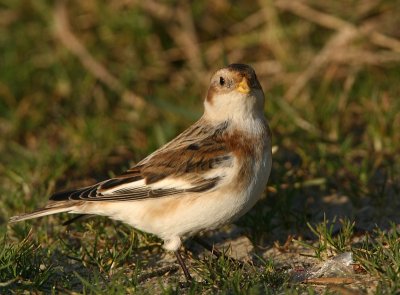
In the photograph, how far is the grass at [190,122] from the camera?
4297mm

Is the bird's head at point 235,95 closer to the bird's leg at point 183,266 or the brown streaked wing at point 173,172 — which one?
the brown streaked wing at point 173,172

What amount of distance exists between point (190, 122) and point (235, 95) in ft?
6.04

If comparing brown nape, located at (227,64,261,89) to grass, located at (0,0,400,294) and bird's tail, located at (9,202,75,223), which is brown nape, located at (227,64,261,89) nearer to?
grass, located at (0,0,400,294)

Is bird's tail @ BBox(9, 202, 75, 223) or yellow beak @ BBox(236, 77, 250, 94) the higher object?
yellow beak @ BBox(236, 77, 250, 94)

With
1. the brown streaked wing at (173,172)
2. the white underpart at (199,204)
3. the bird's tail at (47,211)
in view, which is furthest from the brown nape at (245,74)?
the bird's tail at (47,211)

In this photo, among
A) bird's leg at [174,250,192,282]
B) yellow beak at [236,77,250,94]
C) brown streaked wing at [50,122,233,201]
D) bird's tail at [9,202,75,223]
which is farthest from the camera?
yellow beak at [236,77,250,94]

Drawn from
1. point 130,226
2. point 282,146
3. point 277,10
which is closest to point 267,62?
point 277,10

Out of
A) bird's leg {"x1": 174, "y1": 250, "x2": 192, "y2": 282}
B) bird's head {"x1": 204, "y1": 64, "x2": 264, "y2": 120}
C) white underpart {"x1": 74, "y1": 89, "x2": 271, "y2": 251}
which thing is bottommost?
bird's leg {"x1": 174, "y1": 250, "x2": 192, "y2": 282}

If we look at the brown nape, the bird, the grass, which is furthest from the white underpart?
the grass

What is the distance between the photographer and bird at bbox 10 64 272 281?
4.34m

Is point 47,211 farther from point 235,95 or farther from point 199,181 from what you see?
point 235,95

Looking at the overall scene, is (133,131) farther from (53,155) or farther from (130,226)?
(130,226)

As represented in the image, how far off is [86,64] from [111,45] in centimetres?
43

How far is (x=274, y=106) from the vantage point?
647 centimetres
